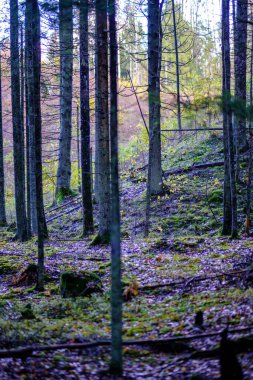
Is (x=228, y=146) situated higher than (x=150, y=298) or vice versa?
(x=228, y=146)

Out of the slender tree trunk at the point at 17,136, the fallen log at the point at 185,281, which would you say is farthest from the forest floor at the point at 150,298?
the slender tree trunk at the point at 17,136

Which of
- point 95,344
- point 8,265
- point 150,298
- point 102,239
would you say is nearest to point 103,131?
point 102,239

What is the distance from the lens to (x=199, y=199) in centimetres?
1606

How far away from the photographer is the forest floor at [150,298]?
5.12 m

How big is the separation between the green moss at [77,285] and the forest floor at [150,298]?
23 cm

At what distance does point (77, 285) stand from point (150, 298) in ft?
5.14

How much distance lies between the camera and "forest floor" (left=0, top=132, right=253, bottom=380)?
5125 millimetres

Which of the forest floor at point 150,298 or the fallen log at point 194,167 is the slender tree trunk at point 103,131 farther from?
the fallen log at point 194,167

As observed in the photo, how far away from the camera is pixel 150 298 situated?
809 cm

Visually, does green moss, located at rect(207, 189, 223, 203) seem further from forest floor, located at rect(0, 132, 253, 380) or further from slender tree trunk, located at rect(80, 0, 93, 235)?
slender tree trunk, located at rect(80, 0, 93, 235)

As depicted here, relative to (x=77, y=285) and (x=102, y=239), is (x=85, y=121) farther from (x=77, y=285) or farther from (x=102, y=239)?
(x=77, y=285)

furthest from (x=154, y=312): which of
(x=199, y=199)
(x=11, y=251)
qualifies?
(x=199, y=199)

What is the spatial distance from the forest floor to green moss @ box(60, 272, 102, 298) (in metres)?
0.23

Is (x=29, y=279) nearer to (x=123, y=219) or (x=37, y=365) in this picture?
(x=37, y=365)
